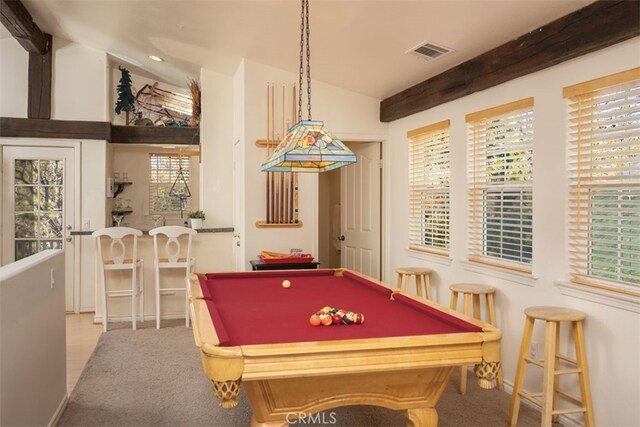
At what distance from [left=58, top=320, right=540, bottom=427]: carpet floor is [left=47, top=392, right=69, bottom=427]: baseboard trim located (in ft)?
0.09

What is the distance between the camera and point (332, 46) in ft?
14.0

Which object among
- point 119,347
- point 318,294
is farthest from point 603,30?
point 119,347

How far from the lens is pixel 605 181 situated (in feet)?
9.01

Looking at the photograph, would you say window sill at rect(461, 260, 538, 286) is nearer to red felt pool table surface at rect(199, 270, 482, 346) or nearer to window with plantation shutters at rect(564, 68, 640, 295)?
window with plantation shutters at rect(564, 68, 640, 295)

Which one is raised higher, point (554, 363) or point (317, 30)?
point (317, 30)

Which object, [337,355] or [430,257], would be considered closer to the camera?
[337,355]

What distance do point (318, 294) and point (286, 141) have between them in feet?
2.99

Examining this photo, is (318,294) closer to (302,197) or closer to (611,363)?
(611,363)

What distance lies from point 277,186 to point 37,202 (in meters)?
3.18

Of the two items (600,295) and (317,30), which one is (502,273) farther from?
(317,30)

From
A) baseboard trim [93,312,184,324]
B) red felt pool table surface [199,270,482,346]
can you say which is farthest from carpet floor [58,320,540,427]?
baseboard trim [93,312,184,324]

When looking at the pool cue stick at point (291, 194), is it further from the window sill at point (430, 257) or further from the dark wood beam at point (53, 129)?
the dark wood beam at point (53, 129)

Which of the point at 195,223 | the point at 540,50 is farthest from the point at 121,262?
the point at 540,50

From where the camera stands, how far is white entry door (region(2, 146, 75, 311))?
6.05 meters
